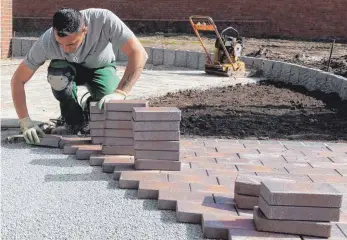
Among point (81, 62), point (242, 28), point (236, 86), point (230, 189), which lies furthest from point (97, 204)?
point (242, 28)

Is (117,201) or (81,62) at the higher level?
(81,62)

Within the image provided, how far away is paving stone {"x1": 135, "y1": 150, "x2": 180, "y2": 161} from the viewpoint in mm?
3299

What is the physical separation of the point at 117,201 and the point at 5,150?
148 cm

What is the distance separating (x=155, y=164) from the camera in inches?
131

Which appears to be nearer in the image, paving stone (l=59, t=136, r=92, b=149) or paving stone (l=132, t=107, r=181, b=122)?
paving stone (l=132, t=107, r=181, b=122)

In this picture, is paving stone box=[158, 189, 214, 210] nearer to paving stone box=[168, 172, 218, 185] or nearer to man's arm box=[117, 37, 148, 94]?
paving stone box=[168, 172, 218, 185]

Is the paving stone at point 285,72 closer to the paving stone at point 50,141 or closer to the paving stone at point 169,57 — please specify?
the paving stone at point 169,57

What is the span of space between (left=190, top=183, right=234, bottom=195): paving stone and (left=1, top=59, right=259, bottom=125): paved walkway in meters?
2.38

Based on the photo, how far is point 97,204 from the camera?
2852 millimetres

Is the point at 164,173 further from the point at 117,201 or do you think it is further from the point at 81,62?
the point at 81,62

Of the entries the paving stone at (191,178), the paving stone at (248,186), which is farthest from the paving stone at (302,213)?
the paving stone at (191,178)

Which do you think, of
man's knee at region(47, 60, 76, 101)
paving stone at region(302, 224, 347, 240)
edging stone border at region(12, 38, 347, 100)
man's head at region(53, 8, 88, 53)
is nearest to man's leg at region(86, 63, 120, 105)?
man's knee at region(47, 60, 76, 101)

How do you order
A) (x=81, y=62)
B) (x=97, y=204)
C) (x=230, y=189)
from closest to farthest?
1. (x=97, y=204)
2. (x=230, y=189)
3. (x=81, y=62)

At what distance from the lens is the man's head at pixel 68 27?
134 inches
